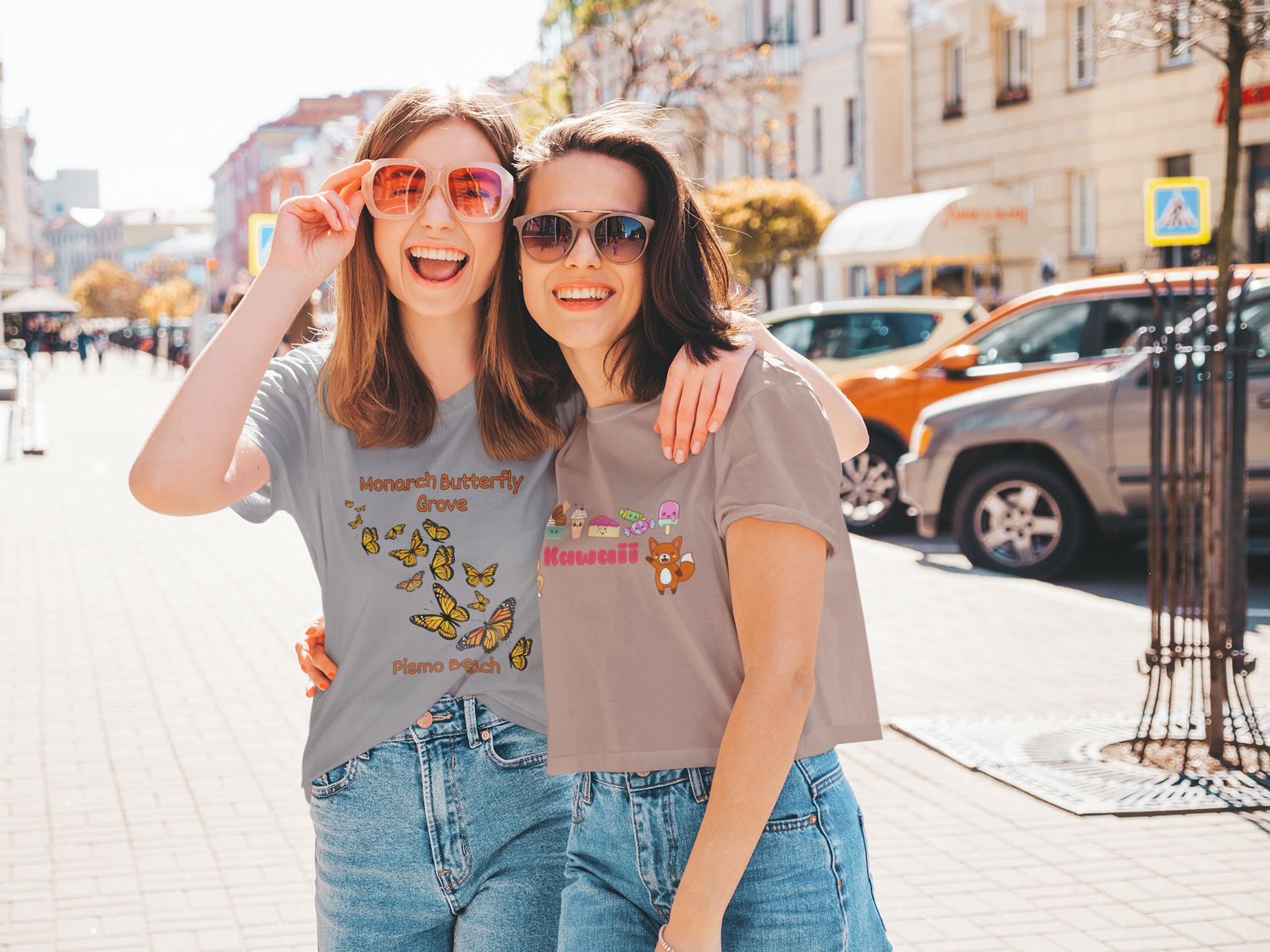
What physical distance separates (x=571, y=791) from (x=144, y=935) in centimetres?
246

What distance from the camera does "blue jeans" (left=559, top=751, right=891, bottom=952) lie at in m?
1.85

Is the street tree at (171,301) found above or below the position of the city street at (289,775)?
above

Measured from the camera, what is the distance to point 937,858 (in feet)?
15.1

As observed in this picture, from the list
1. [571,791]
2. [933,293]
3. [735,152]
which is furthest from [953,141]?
[571,791]

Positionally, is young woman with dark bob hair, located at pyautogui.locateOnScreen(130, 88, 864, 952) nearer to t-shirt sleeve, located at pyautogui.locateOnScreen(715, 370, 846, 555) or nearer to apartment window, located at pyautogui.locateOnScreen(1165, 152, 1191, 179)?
t-shirt sleeve, located at pyautogui.locateOnScreen(715, 370, 846, 555)

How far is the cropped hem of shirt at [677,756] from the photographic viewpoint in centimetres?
191

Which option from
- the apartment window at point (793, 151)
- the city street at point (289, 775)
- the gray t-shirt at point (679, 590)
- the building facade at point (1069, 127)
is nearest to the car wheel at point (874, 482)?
the city street at point (289, 775)

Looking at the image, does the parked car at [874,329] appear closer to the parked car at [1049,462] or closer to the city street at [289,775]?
the parked car at [1049,462]

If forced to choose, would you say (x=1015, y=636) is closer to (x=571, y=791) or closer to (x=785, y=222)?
(x=571, y=791)

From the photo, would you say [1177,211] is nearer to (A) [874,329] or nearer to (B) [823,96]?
(A) [874,329]

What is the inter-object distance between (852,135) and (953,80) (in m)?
4.83

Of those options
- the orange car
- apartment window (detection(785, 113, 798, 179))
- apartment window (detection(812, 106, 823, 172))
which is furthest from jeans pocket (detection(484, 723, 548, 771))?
apartment window (detection(785, 113, 798, 179))

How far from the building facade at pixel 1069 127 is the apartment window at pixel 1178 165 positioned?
0.02 metres

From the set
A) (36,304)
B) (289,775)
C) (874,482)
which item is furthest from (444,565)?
(36,304)
